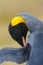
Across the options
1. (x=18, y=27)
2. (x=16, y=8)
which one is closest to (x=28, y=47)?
(x=18, y=27)

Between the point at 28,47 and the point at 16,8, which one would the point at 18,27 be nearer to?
the point at 28,47

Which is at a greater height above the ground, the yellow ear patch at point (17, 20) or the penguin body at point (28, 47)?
the yellow ear patch at point (17, 20)

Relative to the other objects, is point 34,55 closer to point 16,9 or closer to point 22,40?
point 22,40

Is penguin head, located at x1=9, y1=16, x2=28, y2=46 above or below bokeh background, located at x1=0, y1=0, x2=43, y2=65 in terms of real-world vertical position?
above

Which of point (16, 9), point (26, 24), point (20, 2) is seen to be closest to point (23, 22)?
point (26, 24)

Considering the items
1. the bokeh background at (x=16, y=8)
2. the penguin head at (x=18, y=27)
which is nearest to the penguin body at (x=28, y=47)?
the penguin head at (x=18, y=27)

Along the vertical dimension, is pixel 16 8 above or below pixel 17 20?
below

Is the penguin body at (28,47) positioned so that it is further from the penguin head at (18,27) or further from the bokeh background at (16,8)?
the bokeh background at (16,8)

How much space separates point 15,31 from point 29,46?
0.05 m

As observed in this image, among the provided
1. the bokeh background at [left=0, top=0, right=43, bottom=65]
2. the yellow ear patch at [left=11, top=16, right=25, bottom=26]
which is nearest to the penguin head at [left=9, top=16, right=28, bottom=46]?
the yellow ear patch at [left=11, top=16, right=25, bottom=26]

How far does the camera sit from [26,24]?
1.98 feet

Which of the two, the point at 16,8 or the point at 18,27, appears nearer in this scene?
the point at 18,27

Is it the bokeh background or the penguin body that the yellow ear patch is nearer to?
the penguin body

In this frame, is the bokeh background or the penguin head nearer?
the penguin head
